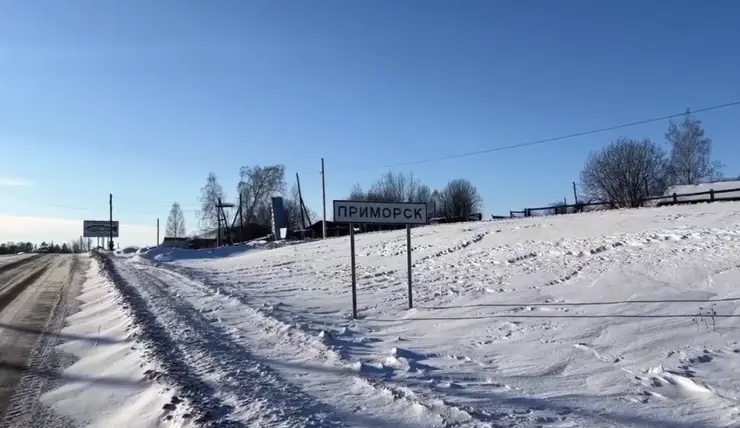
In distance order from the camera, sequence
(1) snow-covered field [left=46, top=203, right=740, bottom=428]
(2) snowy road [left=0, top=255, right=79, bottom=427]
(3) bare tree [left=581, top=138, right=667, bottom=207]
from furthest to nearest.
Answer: (3) bare tree [left=581, top=138, right=667, bottom=207], (2) snowy road [left=0, top=255, right=79, bottom=427], (1) snow-covered field [left=46, top=203, right=740, bottom=428]

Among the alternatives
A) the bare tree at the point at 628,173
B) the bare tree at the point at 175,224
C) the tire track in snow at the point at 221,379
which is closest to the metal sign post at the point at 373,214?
the tire track in snow at the point at 221,379

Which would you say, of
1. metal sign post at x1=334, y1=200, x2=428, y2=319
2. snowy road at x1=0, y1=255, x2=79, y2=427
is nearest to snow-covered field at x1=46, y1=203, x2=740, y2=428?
snowy road at x1=0, y1=255, x2=79, y2=427

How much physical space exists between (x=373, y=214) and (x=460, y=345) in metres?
3.77

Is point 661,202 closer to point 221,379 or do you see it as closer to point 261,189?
point 221,379

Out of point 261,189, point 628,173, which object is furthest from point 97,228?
point 628,173

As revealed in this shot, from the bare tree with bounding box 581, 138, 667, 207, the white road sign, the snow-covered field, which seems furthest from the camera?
the bare tree with bounding box 581, 138, 667, 207

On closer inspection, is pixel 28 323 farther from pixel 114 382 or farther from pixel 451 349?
pixel 451 349

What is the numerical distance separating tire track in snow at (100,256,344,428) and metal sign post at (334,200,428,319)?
293 cm

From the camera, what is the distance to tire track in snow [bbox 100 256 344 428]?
17.5 feet

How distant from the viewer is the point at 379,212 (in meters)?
11.7

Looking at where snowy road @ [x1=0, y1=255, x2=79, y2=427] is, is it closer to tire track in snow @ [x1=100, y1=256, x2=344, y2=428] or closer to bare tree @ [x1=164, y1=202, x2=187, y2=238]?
tire track in snow @ [x1=100, y1=256, x2=344, y2=428]

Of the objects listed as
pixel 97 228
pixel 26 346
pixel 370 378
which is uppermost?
pixel 97 228

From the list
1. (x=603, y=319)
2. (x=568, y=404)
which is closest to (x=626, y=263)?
(x=603, y=319)

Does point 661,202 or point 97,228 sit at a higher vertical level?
point 97,228
